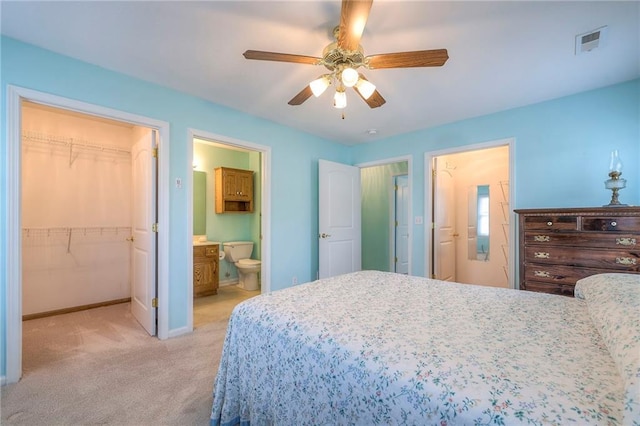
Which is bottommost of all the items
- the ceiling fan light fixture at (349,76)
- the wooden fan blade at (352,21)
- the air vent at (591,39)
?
the ceiling fan light fixture at (349,76)

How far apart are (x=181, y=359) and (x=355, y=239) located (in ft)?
9.16

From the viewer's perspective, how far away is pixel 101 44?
199 centimetres

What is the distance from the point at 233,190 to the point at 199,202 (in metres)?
0.56

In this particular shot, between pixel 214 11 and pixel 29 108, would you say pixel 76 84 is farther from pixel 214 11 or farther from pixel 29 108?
pixel 29 108

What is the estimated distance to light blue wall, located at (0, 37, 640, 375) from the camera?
2102mm

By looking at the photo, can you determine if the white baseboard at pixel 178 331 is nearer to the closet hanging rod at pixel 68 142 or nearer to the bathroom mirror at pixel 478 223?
the closet hanging rod at pixel 68 142

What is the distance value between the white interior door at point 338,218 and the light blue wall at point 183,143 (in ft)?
0.57

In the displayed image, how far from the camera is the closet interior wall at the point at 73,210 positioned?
129 inches

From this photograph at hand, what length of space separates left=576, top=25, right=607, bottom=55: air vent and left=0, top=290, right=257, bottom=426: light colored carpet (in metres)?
3.31

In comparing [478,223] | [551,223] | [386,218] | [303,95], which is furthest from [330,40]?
[386,218]

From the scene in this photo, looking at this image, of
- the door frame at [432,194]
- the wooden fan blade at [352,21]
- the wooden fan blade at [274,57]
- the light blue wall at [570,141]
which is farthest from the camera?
the door frame at [432,194]

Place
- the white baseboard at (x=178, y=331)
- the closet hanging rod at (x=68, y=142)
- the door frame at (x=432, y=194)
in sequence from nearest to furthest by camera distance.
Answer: the white baseboard at (x=178, y=331) < the door frame at (x=432, y=194) < the closet hanging rod at (x=68, y=142)

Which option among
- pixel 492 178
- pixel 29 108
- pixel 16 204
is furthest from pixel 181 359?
pixel 492 178

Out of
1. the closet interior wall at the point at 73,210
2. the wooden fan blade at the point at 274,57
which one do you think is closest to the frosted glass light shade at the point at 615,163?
the wooden fan blade at the point at 274,57
